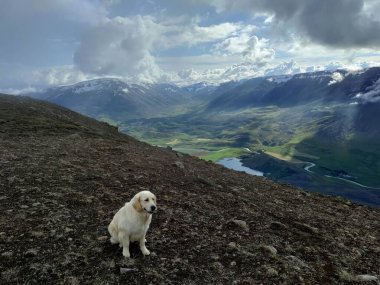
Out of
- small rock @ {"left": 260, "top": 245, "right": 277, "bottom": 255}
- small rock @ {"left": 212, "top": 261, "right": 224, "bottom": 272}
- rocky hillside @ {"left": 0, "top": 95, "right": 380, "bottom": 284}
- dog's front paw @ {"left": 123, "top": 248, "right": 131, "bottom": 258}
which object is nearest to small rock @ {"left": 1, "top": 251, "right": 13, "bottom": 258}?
rocky hillside @ {"left": 0, "top": 95, "right": 380, "bottom": 284}

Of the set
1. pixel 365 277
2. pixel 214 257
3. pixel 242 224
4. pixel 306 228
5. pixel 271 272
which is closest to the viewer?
pixel 271 272

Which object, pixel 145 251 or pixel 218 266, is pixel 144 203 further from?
pixel 218 266

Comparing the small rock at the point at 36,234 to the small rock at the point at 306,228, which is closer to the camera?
the small rock at the point at 36,234

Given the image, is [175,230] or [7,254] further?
[175,230]

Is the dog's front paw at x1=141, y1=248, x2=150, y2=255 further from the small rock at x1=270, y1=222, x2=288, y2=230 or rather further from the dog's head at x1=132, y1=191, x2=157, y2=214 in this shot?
the small rock at x1=270, y1=222, x2=288, y2=230

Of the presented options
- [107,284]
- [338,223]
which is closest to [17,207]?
[107,284]

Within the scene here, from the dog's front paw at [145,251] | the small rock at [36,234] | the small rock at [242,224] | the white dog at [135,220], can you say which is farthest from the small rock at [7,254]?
the small rock at [242,224]

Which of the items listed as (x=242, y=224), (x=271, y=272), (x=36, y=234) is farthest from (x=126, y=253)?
(x=242, y=224)

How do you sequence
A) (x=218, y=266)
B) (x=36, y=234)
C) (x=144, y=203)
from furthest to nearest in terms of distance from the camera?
(x=36, y=234), (x=218, y=266), (x=144, y=203)

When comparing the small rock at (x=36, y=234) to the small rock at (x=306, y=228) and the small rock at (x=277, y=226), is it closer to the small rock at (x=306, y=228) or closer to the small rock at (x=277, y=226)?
the small rock at (x=277, y=226)
